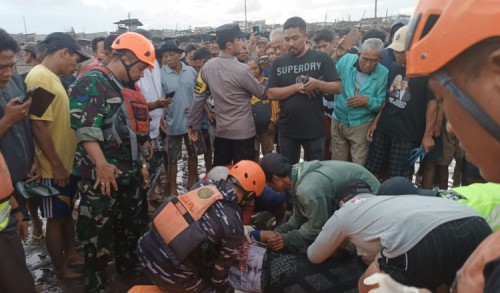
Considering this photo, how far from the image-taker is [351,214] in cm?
226

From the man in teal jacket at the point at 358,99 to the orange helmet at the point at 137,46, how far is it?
230 cm

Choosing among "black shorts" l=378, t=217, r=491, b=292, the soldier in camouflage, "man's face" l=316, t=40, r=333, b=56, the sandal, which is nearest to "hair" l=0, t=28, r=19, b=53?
the soldier in camouflage

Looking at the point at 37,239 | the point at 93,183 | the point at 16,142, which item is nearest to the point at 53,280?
the point at 37,239

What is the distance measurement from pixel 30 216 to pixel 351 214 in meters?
3.53

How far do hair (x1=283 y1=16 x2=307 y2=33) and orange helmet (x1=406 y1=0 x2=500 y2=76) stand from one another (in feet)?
10.5

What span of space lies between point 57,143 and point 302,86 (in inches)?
92.7

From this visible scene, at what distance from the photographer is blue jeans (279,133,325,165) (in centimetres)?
416

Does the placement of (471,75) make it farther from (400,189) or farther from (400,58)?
(400,58)

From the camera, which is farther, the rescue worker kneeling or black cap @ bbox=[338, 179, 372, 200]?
black cap @ bbox=[338, 179, 372, 200]

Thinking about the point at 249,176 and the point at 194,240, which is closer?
the point at 194,240

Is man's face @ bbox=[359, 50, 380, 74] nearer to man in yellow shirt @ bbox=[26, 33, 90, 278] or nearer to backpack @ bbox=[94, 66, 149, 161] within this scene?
backpack @ bbox=[94, 66, 149, 161]

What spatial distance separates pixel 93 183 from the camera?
2789 mm

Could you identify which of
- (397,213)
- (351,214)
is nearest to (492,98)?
(397,213)

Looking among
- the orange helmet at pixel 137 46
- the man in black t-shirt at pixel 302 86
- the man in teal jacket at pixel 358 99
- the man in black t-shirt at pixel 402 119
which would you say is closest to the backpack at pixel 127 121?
the orange helmet at pixel 137 46
